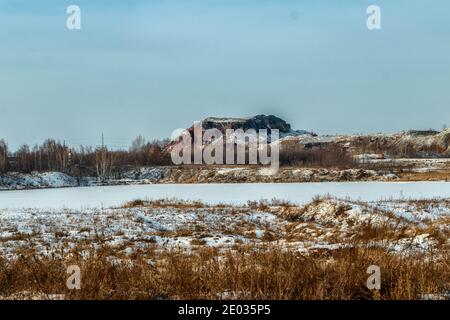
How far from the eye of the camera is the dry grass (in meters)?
5.78

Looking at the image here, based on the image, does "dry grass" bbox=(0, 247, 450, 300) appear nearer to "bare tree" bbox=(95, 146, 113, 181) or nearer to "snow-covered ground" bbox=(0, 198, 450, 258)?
"snow-covered ground" bbox=(0, 198, 450, 258)

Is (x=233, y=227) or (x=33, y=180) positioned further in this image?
(x=33, y=180)

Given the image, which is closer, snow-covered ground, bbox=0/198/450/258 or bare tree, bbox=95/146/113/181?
snow-covered ground, bbox=0/198/450/258

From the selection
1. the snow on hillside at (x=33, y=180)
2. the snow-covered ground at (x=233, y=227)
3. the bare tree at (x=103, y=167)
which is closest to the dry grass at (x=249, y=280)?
the snow-covered ground at (x=233, y=227)

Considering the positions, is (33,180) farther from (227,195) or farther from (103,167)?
(227,195)

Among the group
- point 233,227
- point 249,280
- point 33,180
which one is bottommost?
point 33,180

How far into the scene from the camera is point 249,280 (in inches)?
243

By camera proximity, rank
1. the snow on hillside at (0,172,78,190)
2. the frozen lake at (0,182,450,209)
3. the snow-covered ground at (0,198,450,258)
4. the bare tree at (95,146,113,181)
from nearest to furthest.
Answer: the snow-covered ground at (0,198,450,258), the frozen lake at (0,182,450,209), the snow on hillside at (0,172,78,190), the bare tree at (95,146,113,181)

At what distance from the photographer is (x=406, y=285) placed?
19.1 feet

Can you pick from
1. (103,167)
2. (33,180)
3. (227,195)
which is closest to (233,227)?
(227,195)

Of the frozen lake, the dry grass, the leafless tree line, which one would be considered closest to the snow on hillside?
the leafless tree line

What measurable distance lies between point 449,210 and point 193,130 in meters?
160
